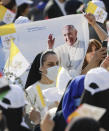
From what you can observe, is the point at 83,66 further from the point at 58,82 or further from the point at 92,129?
the point at 92,129

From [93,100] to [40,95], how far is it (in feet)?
3.66

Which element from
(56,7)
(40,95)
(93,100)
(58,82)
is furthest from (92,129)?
(56,7)

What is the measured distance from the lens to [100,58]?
25.8 feet

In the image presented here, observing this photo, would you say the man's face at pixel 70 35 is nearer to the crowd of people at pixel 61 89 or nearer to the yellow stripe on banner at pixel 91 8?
the crowd of people at pixel 61 89

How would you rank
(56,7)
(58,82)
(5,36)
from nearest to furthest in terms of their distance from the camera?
(58,82) → (5,36) → (56,7)

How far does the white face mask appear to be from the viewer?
296 inches

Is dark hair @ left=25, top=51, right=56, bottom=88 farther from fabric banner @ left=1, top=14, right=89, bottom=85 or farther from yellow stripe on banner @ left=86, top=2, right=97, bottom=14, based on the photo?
yellow stripe on banner @ left=86, top=2, right=97, bottom=14

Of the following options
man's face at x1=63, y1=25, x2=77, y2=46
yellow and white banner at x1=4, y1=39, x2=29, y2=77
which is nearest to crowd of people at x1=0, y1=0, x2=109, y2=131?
man's face at x1=63, y1=25, x2=77, y2=46

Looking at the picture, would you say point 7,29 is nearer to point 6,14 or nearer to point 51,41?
point 51,41

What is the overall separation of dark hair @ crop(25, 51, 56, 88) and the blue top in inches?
62.9

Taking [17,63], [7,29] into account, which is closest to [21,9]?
[7,29]

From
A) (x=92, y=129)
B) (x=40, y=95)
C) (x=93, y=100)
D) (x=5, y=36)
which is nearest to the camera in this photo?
(x=92, y=129)

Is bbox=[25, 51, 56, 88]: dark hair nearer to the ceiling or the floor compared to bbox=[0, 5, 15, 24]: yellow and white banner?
nearer to the floor

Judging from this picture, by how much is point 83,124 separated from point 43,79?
303cm
